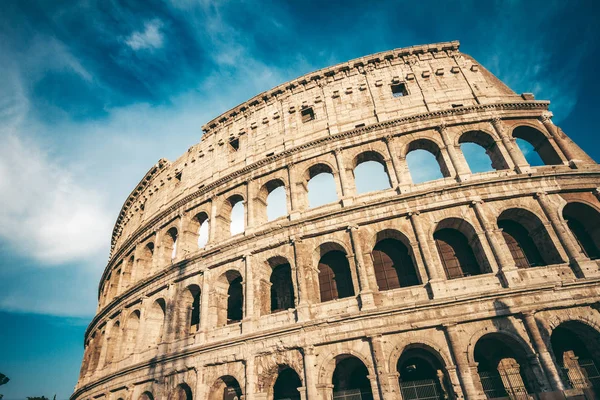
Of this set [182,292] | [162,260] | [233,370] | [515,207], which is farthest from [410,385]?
[162,260]

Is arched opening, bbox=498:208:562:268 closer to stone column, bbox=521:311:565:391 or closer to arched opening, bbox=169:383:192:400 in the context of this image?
stone column, bbox=521:311:565:391

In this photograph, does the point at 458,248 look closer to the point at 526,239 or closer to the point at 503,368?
the point at 526,239

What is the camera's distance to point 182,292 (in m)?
14.4

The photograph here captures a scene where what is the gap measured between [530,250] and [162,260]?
17486mm

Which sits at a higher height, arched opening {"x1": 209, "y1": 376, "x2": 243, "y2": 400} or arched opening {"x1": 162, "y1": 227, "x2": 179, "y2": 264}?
arched opening {"x1": 162, "y1": 227, "x2": 179, "y2": 264}

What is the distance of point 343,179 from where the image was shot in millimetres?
→ 13461

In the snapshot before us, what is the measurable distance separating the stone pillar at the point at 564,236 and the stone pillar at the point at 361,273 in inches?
265

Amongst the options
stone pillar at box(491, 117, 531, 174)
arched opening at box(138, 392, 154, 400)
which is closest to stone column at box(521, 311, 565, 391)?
stone pillar at box(491, 117, 531, 174)

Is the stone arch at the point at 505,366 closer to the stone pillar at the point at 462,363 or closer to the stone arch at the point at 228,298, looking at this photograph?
the stone pillar at the point at 462,363

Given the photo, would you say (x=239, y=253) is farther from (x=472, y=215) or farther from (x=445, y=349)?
(x=472, y=215)

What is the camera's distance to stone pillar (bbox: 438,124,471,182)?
12.3 metres

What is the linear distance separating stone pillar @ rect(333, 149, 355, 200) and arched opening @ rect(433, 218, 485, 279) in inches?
149

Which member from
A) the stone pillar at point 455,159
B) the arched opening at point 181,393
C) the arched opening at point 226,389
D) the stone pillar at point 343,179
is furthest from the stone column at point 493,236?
the arched opening at point 181,393

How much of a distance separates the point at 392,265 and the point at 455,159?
207 inches
